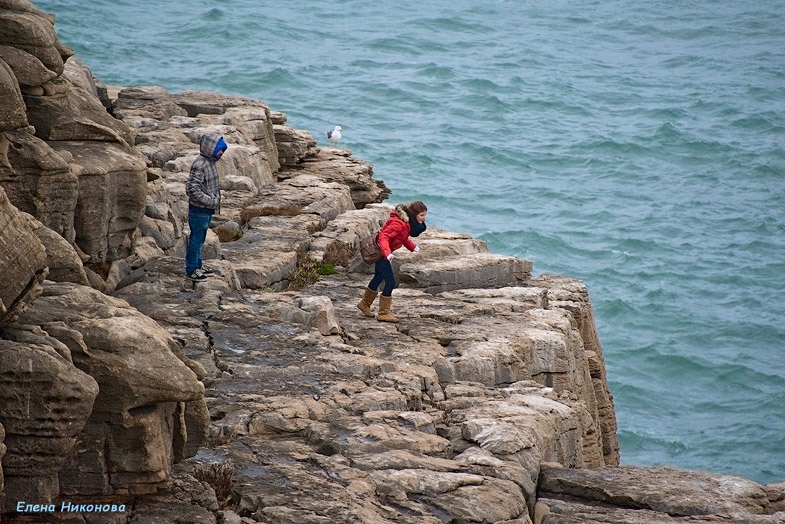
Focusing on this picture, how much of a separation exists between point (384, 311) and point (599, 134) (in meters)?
66.6

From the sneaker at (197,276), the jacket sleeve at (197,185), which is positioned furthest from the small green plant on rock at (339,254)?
the jacket sleeve at (197,185)

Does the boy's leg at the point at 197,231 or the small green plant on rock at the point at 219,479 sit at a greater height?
the boy's leg at the point at 197,231

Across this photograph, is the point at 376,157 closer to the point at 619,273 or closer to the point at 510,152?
the point at 510,152

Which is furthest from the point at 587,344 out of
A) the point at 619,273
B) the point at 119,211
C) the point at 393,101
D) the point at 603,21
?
the point at 603,21

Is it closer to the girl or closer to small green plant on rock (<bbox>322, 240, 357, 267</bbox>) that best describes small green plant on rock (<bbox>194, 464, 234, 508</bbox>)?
the girl

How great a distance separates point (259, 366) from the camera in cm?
1781

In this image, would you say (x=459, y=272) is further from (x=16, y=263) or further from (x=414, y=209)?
(x=16, y=263)

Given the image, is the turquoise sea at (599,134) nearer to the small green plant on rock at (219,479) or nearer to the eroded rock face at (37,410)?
the small green plant on rock at (219,479)

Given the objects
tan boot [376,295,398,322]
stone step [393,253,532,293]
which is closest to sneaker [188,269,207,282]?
tan boot [376,295,398,322]

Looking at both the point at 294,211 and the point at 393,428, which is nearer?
the point at 393,428

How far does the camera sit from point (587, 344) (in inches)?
1057

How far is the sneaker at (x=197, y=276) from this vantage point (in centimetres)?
2075

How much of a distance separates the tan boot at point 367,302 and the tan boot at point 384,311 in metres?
0.20

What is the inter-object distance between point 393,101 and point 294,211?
62.8m
